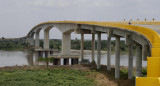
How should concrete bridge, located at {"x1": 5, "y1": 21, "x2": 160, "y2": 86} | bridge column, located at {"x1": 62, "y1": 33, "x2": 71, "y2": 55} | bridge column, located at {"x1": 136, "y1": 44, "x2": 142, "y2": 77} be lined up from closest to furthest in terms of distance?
concrete bridge, located at {"x1": 5, "y1": 21, "x2": 160, "y2": 86}
bridge column, located at {"x1": 136, "y1": 44, "x2": 142, "y2": 77}
bridge column, located at {"x1": 62, "y1": 33, "x2": 71, "y2": 55}

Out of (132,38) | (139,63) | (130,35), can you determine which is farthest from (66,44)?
(139,63)

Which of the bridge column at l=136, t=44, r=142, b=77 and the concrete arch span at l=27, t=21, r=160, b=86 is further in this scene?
the bridge column at l=136, t=44, r=142, b=77

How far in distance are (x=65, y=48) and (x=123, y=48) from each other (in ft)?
225

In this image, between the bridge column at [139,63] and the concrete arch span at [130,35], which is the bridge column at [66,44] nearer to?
the concrete arch span at [130,35]

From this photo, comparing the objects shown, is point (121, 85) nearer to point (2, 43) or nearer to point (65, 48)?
point (65, 48)

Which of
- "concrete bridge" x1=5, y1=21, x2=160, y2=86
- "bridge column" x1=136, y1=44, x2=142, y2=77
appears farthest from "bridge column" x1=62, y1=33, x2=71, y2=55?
"bridge column" x1=136, y1=44, x2=142, y2=77

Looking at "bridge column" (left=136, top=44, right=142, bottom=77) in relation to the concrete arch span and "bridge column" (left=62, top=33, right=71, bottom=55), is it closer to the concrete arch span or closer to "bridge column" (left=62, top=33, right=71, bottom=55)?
the concrete arch span

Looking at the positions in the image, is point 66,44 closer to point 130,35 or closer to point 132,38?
point 130,35

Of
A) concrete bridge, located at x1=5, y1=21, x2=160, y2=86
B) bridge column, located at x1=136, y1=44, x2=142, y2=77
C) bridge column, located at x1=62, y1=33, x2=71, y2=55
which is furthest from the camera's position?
bridge column, located at x1=62, y1=33, x2=71, y2=55

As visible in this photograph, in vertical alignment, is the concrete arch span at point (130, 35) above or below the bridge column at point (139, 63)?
above

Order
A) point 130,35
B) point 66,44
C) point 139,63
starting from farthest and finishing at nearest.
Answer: point 66,44
point 130,35
point 139,63

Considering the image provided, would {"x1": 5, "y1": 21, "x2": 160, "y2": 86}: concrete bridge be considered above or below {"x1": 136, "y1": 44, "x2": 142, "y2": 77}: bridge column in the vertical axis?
above

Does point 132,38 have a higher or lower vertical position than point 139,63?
higher

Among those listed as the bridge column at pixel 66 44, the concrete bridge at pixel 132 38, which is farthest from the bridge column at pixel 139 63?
the bridge column at pixel 66 44
